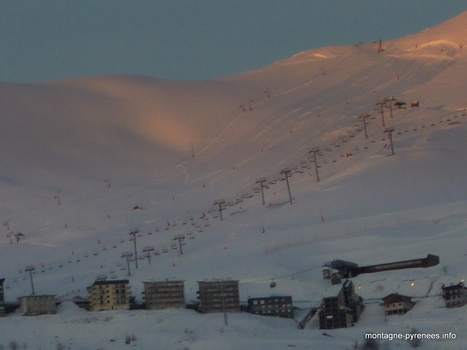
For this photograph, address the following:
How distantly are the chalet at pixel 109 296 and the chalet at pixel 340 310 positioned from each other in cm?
655

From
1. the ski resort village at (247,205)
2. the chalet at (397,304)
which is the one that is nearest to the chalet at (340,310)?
the ski resort village at (247,205)

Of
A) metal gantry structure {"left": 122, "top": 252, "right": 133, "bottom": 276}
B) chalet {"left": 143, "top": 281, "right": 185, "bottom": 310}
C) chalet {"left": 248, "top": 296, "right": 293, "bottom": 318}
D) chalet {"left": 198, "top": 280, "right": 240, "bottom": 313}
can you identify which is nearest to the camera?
chalet {"left": 248, "top": 296, "right": 293, "bottom": 318}

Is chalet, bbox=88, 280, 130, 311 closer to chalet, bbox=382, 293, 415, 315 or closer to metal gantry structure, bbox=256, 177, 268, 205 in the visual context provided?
chalet, bbox=382, 293, 415, 315

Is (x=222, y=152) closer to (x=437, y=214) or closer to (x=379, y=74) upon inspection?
(x=379, y=74)

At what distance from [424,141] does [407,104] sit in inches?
413

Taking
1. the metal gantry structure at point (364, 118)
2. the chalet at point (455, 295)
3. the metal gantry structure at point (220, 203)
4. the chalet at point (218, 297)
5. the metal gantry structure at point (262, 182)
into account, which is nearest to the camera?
the chalet at point (455, 295)

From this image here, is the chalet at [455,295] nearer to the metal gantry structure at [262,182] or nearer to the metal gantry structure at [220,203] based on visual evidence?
the metal gantry structure at [220,203]

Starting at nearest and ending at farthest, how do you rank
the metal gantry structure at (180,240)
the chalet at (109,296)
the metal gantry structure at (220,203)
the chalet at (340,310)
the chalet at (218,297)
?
the chalet at (340,310), the chalet at (218,297), the chalet at (109,296), the metal gantry structure at (180,240), the metal gantry structure at (220,203)

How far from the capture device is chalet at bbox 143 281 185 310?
50344 millimetres

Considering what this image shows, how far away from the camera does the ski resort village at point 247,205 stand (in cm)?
4791

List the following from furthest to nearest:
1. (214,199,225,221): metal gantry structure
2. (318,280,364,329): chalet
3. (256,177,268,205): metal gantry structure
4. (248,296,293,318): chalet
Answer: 1. (256,177,268,205): metal gantry structure
2. (214,199,225,221): metal gantry structure
3. (248,296,293,318): chalet
4. (318,280,364,329): chalet

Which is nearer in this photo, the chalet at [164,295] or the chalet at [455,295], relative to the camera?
the chalet at [455,295]

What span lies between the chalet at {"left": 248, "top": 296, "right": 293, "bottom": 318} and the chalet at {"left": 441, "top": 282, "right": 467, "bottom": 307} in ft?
16.2

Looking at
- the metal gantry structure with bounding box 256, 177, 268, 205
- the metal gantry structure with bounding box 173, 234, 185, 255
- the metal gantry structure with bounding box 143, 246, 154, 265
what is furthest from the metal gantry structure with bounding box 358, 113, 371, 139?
the metal gantry structure with bounding box 143, 246, 154, 265
